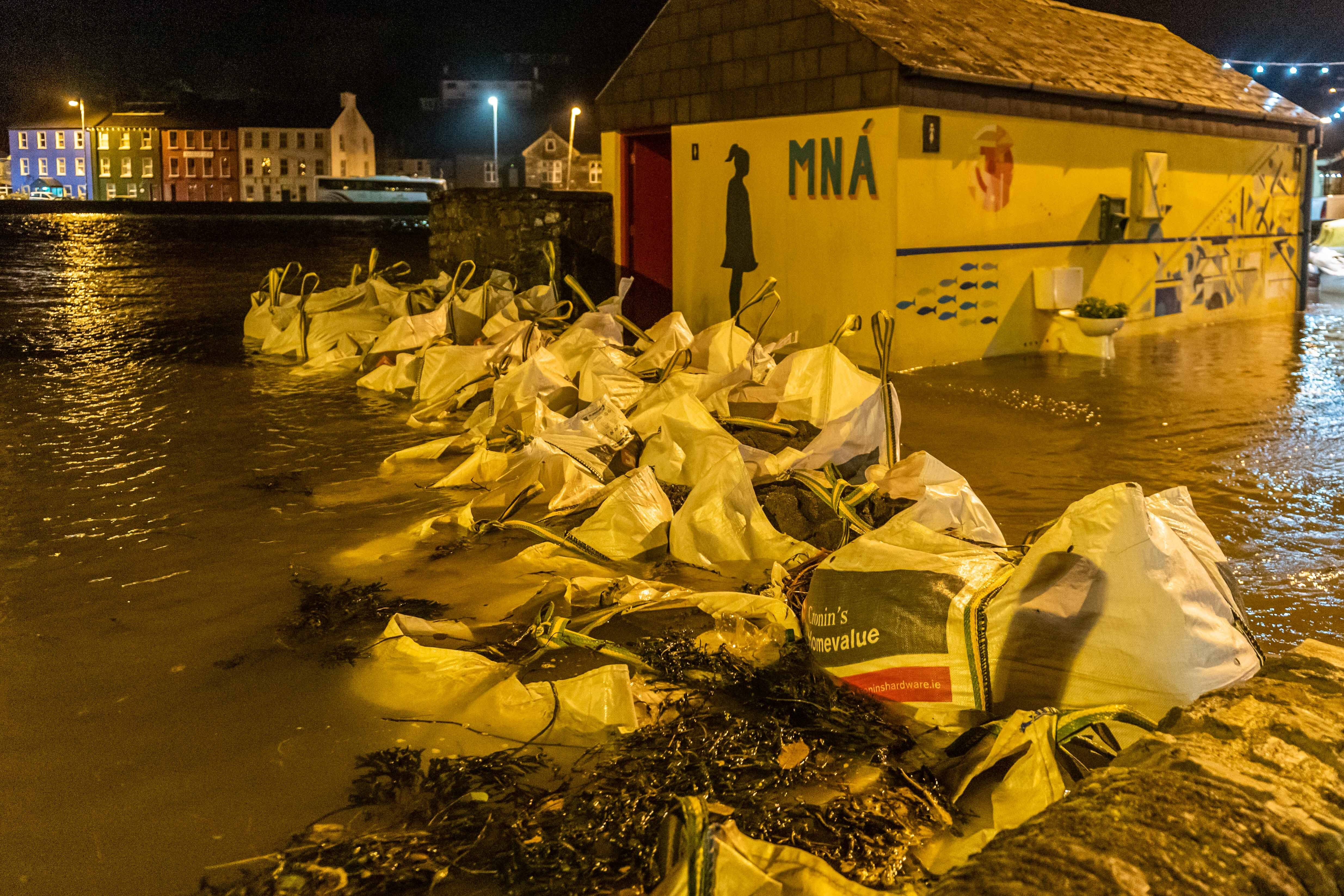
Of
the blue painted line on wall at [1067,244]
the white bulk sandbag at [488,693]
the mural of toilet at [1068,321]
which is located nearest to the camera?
the white bulk sandbag at [488,693]

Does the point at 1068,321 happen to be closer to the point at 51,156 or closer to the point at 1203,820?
the point at 1203,820

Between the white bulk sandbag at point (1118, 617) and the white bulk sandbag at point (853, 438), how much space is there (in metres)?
2.20

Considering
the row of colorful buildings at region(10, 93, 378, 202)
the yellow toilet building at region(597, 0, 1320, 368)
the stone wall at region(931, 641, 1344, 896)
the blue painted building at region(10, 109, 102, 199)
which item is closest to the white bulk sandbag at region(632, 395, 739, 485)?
the stone wall at region(931, 641, 1344, 896)

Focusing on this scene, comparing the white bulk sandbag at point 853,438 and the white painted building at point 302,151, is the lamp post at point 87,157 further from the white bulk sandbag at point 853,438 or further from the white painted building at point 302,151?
the white bulk sandbag at point 853,438

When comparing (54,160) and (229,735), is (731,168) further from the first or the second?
(54,160)

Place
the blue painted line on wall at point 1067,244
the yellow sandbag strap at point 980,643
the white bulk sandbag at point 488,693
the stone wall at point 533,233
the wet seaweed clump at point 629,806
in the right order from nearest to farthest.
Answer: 1. the wet seaweed clump at point 629,806
2. the yellow sandbag strap at point 980,643
3. the white bulk sandbag at point 488,693
4. the blue painted line on wall at point 1067,244
5. the stone wall at point 533,233

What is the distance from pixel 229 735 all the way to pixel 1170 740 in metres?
2.72

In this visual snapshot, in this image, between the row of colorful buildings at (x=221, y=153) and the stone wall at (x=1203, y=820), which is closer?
the stone wall at (x=1203, y=820)

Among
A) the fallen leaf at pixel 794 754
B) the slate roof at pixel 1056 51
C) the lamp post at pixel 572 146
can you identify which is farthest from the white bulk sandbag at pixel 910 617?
the lamp post at pixel 572 146

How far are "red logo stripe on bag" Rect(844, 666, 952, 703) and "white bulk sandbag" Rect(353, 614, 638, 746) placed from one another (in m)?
0.75

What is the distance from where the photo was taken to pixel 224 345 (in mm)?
12547

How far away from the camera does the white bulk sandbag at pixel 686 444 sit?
17.4ft

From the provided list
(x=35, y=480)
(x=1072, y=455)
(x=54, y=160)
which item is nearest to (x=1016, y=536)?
(x=1072, y=455)

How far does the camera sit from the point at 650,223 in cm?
1330
